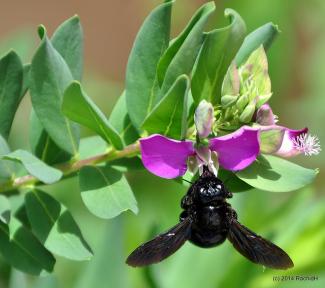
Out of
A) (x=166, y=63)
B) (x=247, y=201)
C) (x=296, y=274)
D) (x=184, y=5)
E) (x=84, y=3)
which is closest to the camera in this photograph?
(x=166, y=63)

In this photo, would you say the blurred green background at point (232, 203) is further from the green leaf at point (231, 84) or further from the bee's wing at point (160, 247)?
the green leaf at point (231, 84)

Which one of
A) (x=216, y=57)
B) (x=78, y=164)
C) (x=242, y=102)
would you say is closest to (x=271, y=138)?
(x=242, y=102)

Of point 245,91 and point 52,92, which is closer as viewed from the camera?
point 245,91

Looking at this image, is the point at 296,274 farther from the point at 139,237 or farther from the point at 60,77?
the point at 60,77

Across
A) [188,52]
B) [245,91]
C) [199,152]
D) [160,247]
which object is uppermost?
[188,52]

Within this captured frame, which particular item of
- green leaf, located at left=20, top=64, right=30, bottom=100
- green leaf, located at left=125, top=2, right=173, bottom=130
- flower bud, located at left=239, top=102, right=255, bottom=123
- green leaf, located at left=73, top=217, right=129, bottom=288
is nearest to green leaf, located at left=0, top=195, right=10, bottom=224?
green leaf, located at left=20, top=64, right=30, bottom=100

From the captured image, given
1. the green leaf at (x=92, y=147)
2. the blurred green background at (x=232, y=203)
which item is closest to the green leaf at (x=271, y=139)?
the green leaf at (x=92, y=147)

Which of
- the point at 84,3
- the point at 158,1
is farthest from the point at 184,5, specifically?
the point at 84,3

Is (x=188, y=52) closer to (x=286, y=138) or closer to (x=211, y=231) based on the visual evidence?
(x=286, y=138)
